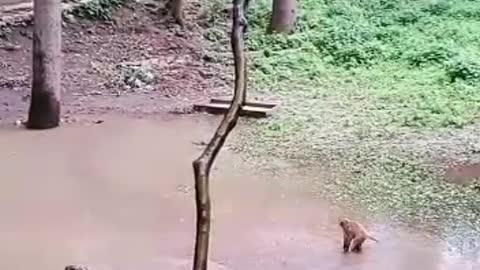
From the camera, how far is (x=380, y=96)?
10.2 m

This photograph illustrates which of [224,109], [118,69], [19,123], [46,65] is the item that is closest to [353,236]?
[224,109]

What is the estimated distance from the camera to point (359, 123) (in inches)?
353

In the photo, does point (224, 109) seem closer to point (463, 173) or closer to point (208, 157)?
point (463, 173)

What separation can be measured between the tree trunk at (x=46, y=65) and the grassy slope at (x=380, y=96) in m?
1.99

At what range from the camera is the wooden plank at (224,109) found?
9312mm

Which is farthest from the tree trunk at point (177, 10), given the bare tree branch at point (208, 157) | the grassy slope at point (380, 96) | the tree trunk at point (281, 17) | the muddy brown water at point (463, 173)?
the bare tree branch at point (208, 157)

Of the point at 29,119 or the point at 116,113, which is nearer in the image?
the point at 29,119

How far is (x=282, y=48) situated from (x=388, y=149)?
487cm

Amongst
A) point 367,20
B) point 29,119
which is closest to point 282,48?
point 367,20

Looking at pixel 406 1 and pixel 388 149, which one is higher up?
pixel 406 1

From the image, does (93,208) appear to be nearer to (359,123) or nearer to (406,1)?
(359,123)

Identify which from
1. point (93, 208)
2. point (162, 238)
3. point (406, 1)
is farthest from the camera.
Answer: point (406, 1)

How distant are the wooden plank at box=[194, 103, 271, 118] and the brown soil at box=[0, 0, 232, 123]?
0.71ft

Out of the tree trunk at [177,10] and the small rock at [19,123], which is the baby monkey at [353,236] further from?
the tree trunk at [177,10]
